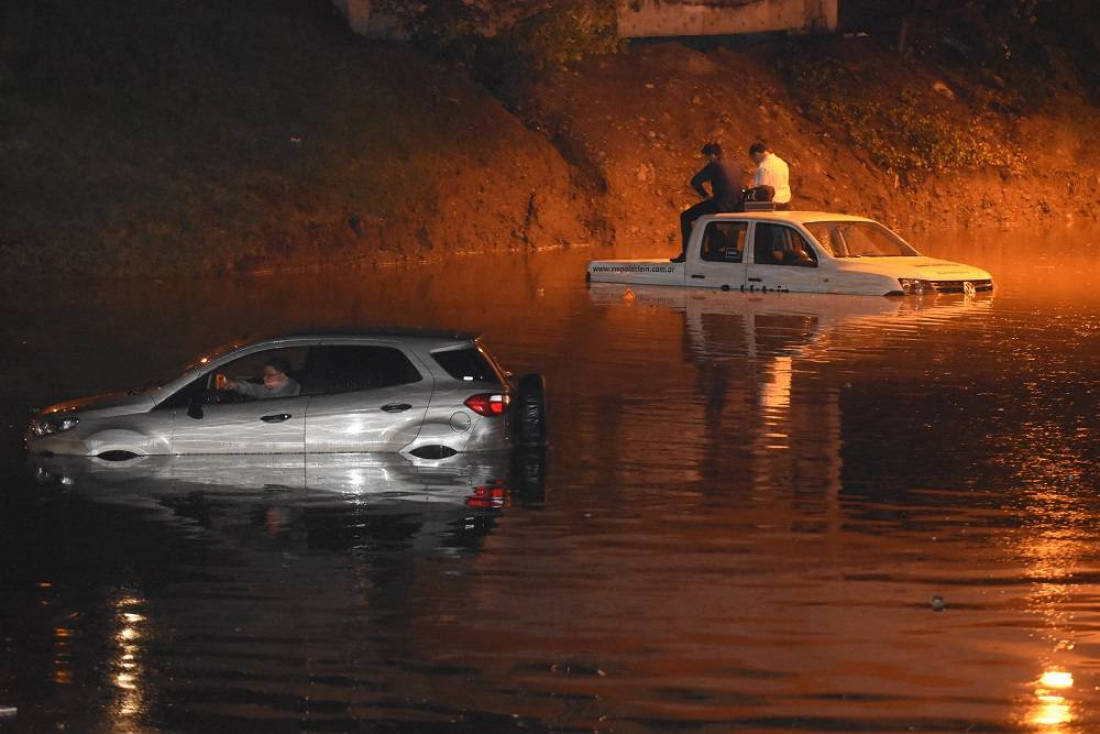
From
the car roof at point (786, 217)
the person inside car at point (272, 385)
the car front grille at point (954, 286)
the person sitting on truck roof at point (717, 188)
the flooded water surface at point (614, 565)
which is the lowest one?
the flooded water surface at point (614, 565)

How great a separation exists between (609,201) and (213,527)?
2902 cm

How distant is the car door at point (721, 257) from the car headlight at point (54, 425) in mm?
15582

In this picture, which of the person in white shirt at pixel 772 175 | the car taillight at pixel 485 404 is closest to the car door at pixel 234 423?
the car taillight at pixel 485 404

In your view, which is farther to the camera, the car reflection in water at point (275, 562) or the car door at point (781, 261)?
the car door at point (781, 261)

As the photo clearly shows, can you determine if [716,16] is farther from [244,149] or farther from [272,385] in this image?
[272,385]

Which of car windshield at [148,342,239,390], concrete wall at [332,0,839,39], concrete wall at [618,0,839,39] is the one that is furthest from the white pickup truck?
concrete wall at [332,0,839,39]

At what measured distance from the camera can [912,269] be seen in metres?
29.1

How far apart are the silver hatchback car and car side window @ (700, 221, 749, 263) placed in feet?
46.9

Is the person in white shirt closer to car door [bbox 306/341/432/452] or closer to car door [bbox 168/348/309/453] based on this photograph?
car door [bbox 306/341/432/452]

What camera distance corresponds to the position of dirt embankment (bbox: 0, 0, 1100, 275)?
34812 mm

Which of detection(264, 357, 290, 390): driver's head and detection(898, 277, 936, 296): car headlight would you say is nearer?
detection(264, 357, 290, 390): driver's head

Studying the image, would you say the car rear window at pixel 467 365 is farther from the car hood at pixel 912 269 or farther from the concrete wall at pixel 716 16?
the concrete wall at pixel 716 16

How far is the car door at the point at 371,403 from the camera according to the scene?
1620 cm

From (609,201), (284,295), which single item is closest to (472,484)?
(284,295)
